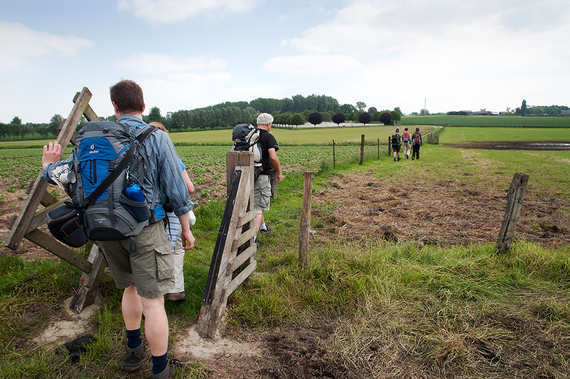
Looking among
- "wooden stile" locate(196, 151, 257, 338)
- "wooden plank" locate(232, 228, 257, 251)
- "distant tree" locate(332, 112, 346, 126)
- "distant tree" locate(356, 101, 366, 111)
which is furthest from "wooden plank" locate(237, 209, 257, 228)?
"distant tree" locate(356, 101, 366, 111)

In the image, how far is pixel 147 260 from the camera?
2096mm

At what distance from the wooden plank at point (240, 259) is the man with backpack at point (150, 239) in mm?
857

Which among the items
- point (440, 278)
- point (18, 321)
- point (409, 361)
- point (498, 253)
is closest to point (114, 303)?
point (18, 321)

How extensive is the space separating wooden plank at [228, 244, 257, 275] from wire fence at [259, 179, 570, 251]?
1007 millimetres

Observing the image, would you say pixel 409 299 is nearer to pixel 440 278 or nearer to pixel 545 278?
pixel 440 278

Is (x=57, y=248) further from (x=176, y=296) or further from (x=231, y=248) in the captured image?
(x=231, y=248)

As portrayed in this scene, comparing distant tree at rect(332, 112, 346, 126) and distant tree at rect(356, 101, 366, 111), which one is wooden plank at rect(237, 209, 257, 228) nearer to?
distant tree at rect(332, 112, 346, 126)

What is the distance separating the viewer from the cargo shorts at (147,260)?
2.07 metres

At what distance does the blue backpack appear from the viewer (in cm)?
189

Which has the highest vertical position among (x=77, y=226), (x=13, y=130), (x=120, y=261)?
(x=13, y=130)

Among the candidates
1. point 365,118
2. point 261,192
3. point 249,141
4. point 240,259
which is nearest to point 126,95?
point 240,259

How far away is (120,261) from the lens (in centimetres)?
216

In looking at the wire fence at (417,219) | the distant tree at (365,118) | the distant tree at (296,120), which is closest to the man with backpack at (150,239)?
the wire fence at (417,219)

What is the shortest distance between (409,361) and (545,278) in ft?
8.17
